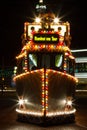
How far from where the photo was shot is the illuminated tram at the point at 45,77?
1698 centimetres

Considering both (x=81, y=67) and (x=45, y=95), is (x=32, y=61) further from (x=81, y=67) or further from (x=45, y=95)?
(x=81, y=67)

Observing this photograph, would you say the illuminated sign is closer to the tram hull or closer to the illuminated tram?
the illuminated tram

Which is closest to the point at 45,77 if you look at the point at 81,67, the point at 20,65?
the point at 20,65

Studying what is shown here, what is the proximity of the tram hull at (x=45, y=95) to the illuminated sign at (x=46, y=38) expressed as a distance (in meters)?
1.43

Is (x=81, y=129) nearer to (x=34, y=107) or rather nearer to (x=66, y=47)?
(x=34, y=107)

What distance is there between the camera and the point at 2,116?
2069 centimetres

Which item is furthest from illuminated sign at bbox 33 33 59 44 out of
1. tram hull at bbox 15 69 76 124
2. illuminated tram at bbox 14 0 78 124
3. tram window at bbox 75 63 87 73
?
tram window at bbox 75 63 87 73

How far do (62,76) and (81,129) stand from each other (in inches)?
94.6

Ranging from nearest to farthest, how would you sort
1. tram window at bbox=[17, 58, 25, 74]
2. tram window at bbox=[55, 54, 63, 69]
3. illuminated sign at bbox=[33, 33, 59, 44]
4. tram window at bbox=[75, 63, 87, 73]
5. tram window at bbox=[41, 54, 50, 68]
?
1. illuminated sign at bbox=[33, 33, 59, 44]
2. tram window at bbox=[41, 54, 50, 68]
3. tram window at bbox=[55, 54, 63, 69]
4. tram window at bbox=[17, 58, 25, 74]
5. tram window at bbox=[75, 63, 87, 73]

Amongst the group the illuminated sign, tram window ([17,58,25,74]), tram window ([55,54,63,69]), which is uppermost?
the illuminated sign

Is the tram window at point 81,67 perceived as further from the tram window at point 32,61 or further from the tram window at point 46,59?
the tram window at point 32,61

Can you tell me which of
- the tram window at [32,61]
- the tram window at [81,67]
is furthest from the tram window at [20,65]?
the tram window at [81,67]

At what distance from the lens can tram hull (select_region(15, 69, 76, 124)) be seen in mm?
16906

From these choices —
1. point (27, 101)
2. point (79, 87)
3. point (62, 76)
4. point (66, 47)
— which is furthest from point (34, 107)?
point (79, 87)
